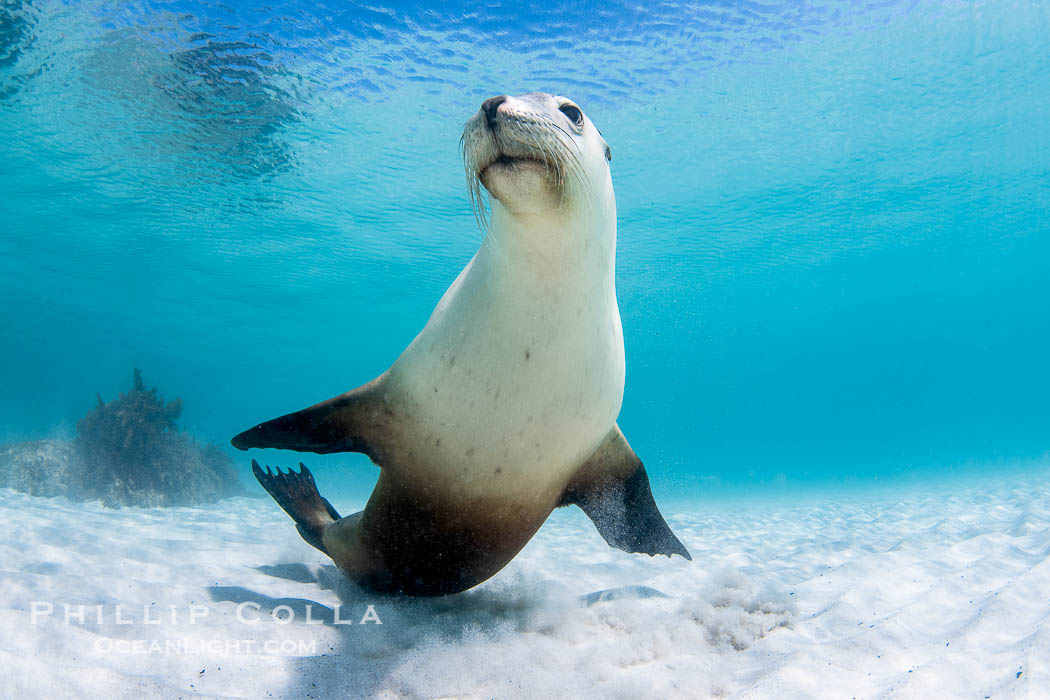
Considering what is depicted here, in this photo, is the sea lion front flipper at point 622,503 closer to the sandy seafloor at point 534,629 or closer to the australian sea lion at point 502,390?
the australian sea lion at point 502,390

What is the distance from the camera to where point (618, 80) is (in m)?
10.5

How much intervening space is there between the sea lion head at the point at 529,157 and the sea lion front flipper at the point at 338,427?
0.95 m

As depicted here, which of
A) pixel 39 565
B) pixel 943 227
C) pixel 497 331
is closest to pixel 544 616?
pixel 497 331

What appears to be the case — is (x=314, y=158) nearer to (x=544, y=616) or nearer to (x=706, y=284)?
(x=544, y=616)

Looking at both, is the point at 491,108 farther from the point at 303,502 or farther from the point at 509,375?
the point at 303,502

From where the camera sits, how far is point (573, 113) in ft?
6.11

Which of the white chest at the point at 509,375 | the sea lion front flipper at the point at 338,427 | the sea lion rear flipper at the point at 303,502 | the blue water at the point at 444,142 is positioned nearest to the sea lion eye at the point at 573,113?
the white chest at the point at 509,375

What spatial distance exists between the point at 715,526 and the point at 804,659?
658 cm

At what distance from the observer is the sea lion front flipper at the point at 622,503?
2.51 metres

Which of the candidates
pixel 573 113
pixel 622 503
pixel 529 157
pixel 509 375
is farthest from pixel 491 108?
pixel 622 503

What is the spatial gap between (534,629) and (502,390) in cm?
117

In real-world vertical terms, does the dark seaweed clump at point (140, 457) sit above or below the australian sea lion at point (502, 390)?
above

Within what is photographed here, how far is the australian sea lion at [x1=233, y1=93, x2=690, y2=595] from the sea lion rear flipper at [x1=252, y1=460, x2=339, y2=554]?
515 millimetres

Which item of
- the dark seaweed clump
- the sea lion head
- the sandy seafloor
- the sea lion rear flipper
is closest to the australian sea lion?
the sea lion head
